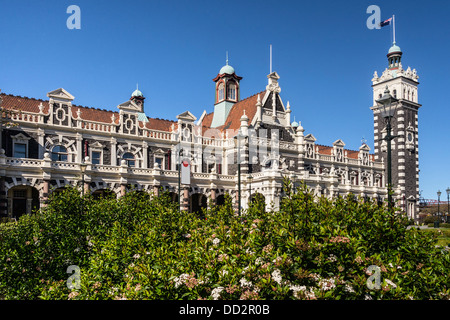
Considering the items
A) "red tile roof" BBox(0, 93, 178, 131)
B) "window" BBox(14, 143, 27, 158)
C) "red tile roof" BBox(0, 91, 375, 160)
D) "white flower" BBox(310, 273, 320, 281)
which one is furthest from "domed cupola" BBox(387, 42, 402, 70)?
"white flower" BBox(310, 273, 320, 281)

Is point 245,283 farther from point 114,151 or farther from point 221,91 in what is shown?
point 221,91

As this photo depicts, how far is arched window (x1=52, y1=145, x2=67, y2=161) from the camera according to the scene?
32.6m

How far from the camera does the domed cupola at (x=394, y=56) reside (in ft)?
186

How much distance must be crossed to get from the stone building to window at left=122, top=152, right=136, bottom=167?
10 cm

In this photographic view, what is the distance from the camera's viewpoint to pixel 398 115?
2131 inches

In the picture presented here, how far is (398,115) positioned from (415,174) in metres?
9.06

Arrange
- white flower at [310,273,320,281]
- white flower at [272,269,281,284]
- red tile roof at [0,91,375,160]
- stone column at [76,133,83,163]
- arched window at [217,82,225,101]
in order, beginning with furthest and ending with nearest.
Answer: arched window at [217,82,225,101]
stone column at [76,133,83,163]
red tile roof at [0,91,375,160]
white flower at [310,273,320,281]
white flower at [272,269,281,284]

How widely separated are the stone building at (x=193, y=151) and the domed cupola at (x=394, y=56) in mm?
144

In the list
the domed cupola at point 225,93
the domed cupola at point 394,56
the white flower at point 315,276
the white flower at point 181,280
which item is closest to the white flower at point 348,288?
the white flower at point 315,276

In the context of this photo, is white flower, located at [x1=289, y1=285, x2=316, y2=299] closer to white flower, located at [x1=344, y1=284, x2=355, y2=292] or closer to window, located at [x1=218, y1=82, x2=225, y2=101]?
white flower, located at [x1=344, y1=284, x2=355, y2=292]

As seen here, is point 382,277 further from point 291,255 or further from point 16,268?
point 16,268

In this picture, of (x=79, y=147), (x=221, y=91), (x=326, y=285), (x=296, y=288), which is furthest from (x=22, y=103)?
(x=326, y=285)

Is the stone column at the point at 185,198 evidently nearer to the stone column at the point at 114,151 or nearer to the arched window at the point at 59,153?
the stone column at the point at 114,151
